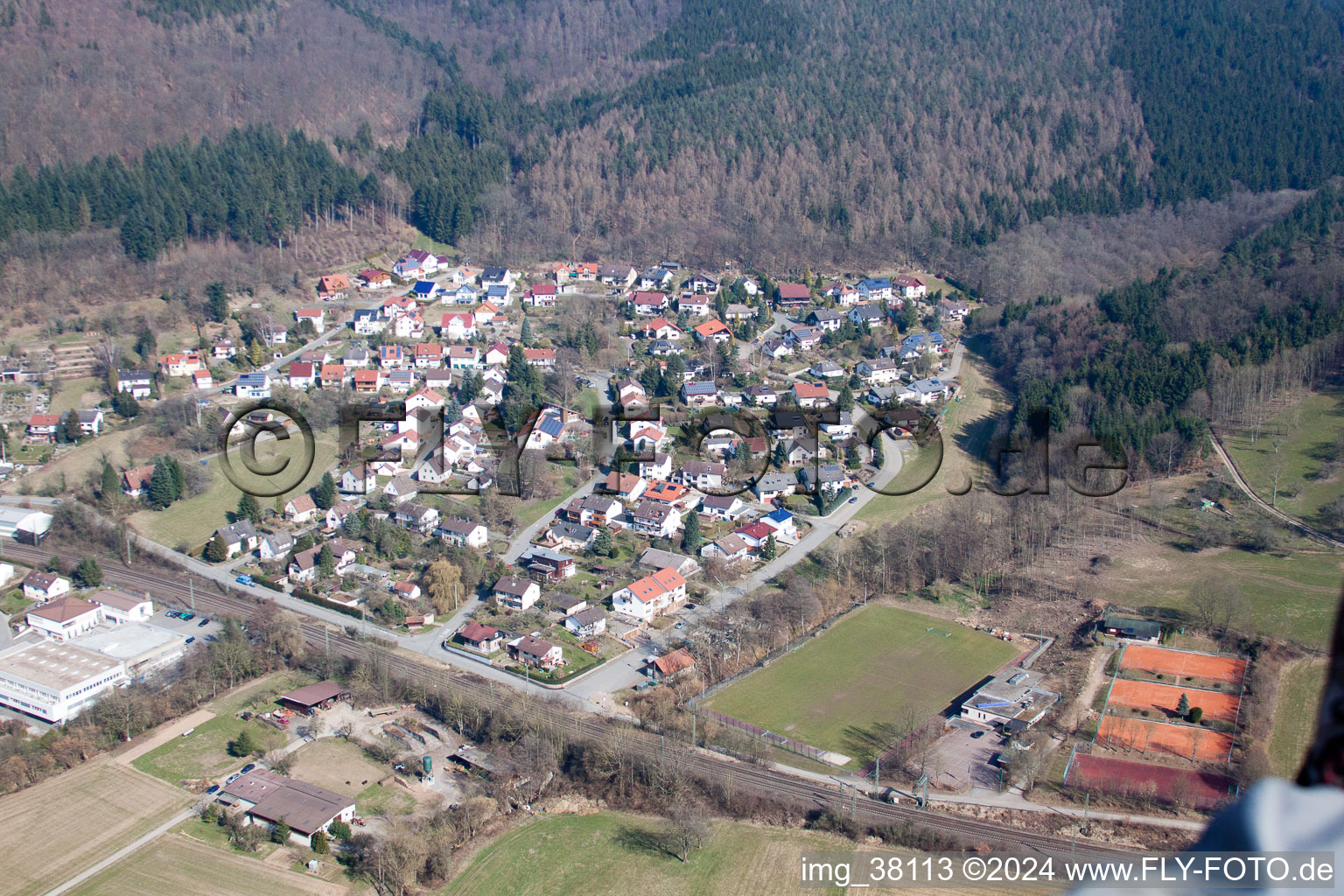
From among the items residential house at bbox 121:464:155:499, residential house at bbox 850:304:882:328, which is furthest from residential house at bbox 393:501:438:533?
residential house at bbox 850:304:882:328

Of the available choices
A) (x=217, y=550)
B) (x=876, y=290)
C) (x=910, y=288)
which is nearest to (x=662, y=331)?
(x=876, y=290)

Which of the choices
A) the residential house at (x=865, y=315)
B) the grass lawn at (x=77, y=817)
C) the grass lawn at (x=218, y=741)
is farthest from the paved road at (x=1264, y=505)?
the grass lawn at (x=77, y=817)

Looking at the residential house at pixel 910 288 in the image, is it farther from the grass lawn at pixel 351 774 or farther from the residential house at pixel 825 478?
the grass lawn at pixel 351 774

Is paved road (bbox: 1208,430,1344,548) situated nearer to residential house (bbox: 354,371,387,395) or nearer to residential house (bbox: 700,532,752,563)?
residential house (bbox: 700,532,752,563)

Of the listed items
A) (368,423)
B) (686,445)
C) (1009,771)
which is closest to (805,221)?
(686,445)

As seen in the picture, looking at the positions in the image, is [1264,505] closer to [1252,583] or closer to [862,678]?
[1252,583]

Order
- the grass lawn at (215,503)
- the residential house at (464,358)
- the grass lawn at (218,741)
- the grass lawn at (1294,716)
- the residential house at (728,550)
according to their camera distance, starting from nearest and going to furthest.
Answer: the grass lawn at (1294,716)
the grass lawn at (218,741)
the residential house at (728,550)
the grass lawn at (215,503)
the residential house at (464,358)

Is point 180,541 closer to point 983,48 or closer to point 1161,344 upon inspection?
point 1161,344
